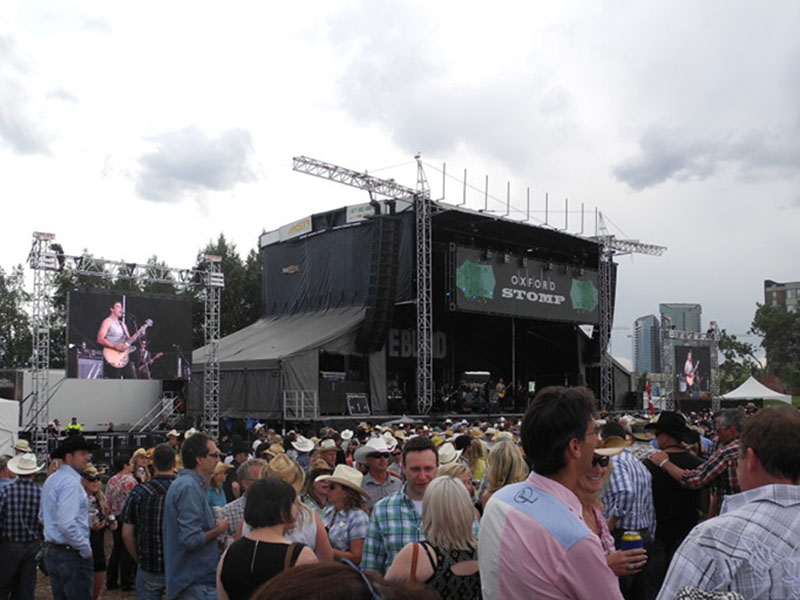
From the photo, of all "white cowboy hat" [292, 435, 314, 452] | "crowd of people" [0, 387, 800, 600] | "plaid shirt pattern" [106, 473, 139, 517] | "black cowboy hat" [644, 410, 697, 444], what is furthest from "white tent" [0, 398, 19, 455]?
"black cowboy hat" [644, 410, 697, 444]

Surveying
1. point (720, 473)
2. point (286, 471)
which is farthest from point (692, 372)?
point (286, 471)

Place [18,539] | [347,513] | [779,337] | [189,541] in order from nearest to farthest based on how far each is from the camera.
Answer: [189,541], [347,513], [18,539], [779,337]

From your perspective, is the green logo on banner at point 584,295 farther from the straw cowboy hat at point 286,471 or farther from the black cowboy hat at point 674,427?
the straw cowboy hat at point 286,471

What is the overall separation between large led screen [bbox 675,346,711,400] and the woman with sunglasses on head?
3011 centimetres

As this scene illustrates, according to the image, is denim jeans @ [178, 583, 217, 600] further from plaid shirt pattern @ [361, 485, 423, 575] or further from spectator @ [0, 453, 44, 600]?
spectator @ [0, 453, 44, 600]

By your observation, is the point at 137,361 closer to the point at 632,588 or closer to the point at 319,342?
the point at 319,342

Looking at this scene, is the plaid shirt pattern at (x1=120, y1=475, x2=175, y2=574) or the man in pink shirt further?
the plaid shirt pattern at (x1=120, y1=475, x2=175, y2=574)

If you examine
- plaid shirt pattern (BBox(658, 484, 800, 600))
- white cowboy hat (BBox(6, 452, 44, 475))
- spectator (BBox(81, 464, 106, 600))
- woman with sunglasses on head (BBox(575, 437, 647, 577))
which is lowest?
spectator (BBox(81, 464, 106, 600))

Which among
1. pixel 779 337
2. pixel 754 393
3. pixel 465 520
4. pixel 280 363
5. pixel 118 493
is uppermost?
pixel 779 337

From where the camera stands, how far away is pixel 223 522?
4.17 metres

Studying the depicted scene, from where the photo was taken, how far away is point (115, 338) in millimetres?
18516

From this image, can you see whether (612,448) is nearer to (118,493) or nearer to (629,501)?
(629,501)

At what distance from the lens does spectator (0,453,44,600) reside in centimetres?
520

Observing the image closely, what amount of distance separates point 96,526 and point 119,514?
0.90 meters
